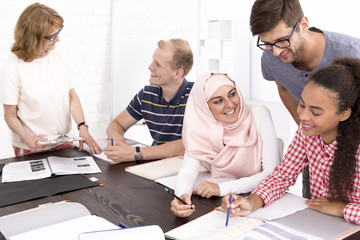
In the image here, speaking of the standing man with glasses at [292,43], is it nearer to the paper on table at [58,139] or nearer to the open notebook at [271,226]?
the open notebook at [271,226]

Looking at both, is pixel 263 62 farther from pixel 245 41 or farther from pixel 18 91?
pixel 245 41

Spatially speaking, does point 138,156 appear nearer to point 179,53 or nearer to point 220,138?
point 220,138

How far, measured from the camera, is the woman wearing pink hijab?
1.86 metres

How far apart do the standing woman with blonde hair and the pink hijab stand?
2.08 ft

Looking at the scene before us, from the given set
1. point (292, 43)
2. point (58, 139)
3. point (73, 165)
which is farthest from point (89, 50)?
point (292, 43)

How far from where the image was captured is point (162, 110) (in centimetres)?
250

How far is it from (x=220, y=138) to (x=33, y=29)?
1.16 metres

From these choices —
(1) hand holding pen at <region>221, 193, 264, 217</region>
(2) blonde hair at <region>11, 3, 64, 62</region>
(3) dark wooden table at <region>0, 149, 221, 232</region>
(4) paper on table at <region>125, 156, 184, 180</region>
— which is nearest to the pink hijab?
(4) paper on table at <region>125, 156, 184, 180</region>

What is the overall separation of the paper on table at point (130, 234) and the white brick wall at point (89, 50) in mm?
2890

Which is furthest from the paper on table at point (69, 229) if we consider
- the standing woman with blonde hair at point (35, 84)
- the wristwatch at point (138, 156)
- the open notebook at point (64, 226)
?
the standing woman with blonde hair at point (35, 84)

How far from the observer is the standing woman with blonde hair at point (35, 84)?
2.27 meters

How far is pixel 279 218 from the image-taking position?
1434 mm

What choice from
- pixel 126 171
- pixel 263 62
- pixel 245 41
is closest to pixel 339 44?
pixel 263 62

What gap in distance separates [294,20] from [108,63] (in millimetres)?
3066
